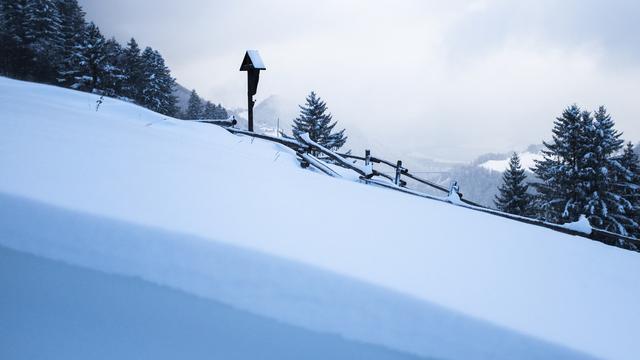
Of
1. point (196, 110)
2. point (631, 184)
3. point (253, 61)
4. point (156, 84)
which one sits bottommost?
point (631, 184)

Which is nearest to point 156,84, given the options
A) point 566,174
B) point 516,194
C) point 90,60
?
point 90,60

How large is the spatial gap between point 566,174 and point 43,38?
42.7 metres

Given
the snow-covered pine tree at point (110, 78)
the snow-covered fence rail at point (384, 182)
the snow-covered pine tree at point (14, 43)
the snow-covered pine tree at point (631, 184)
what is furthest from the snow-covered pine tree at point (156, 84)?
the snow-covered pine tree at point (631, 184)

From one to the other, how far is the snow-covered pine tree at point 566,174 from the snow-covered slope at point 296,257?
23.9 meters

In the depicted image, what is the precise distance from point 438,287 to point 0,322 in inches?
88.4

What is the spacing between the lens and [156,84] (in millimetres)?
37656

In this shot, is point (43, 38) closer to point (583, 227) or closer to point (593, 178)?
point (583, 227)

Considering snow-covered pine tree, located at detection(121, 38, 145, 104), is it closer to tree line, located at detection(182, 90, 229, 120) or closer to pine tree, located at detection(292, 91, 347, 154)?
tree line, located at detection(182, 90, 229, 120)

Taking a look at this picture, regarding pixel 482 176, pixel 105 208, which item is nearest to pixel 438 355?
pixel 105 208

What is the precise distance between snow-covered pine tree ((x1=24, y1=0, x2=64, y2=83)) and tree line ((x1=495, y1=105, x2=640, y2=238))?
135 feet

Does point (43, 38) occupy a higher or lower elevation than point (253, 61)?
higher

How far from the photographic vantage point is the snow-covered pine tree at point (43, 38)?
28047 millimetres

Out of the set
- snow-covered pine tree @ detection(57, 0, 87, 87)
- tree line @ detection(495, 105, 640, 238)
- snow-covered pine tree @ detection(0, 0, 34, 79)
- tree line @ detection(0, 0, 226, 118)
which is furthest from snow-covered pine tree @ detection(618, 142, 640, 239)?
snow-covered pine tree @ detection(0, 0, 34, 79)

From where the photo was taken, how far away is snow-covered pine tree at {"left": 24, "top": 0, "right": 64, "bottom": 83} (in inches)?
1104
